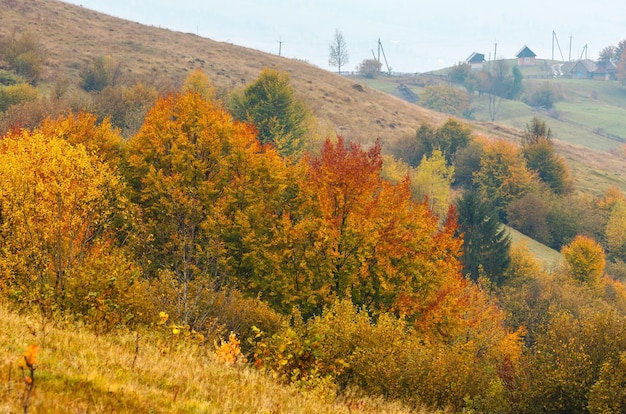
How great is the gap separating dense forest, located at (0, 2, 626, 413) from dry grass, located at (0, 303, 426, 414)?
2.11ft

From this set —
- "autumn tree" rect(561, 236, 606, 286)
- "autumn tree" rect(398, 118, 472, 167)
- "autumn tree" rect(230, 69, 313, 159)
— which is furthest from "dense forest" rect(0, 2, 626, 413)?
"autumn tree" rect(398, 118, 472, 167)

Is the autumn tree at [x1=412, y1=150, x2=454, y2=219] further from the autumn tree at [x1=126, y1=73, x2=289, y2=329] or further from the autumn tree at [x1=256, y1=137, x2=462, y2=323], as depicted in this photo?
the autumn tree at [x1=126, y1=73, x2=289, y2=329]

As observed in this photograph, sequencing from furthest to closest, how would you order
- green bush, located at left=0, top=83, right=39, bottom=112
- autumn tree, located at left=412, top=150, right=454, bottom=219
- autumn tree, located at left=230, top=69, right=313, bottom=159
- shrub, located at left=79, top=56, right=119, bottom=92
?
shrub, located at left=79, top=56, right=119, bottom=92 < autumn tree, located at left=230, top=69, right=313, bottom=159 < autumn tree, located at left=412, top=150, right=454, bottom=219 < green bush, located at left=0, top=83, right=39, bottom=112

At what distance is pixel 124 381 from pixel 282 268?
26960 millimetres

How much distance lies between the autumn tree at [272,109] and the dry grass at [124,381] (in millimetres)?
74927

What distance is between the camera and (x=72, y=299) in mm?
18453

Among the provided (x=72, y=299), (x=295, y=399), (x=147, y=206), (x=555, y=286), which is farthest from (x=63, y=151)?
(x=555, y=286)

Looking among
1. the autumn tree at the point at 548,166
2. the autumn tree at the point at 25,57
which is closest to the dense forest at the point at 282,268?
the autumn tree at the point at 25,57

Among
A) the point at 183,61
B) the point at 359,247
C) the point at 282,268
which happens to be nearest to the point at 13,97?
the point at 282,268

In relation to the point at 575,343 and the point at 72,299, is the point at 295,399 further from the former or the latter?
the point at 575,343

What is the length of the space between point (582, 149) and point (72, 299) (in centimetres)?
17874

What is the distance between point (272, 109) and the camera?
90188 mm

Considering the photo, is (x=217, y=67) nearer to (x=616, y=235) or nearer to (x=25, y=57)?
(x=25, y=57)

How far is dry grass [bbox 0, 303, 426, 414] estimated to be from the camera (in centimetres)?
858
